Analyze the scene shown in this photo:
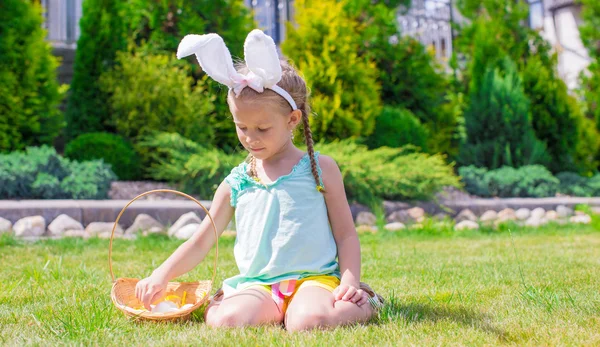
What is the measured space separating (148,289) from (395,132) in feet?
21.4

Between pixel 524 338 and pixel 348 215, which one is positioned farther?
pixel 348 215

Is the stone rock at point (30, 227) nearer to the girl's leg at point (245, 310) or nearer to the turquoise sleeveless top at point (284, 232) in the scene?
the turquoise sleeveless top at point (284, 232)

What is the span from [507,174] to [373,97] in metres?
2.06

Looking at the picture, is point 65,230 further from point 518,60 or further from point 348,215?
point 518,60

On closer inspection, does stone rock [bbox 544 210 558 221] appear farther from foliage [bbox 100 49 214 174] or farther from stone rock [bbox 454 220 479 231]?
foliage [bbox 100 49 214 174]

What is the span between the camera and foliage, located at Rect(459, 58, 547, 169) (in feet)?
31.2

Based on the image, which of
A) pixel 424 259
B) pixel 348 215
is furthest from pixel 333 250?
pixel 424 259

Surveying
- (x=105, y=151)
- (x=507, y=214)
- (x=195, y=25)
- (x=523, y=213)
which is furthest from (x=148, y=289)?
(x=195, y=25)

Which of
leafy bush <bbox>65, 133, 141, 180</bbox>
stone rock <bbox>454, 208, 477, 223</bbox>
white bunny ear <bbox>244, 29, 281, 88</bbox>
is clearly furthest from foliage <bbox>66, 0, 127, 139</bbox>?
white bunny ear <bbox>244, 29, 281, 88</bbox>

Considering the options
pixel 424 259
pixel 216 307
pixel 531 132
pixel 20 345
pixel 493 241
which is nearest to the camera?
pixel 20 345

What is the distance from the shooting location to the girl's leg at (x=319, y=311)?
6.79 ft

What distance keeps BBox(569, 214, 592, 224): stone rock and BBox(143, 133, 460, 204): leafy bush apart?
1.25 m

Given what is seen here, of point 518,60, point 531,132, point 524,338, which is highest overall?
point 518,60

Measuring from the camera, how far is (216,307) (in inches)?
89.5
